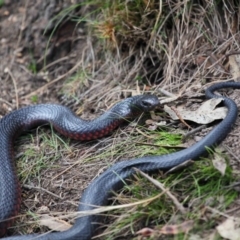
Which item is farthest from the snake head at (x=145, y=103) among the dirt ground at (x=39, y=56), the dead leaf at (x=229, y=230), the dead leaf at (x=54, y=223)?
the dead leaf at (x=229, y=230)

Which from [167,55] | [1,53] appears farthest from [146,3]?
[1,53]

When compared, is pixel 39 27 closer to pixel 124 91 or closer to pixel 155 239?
pixel 124 91

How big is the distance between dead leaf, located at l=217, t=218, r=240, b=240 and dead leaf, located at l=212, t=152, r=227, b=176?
426 millimetres

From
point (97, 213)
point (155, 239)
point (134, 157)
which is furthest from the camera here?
point (134, 157)

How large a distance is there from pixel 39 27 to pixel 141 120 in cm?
276

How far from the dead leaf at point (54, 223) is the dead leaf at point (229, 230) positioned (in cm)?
130

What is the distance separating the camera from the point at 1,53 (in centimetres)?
714

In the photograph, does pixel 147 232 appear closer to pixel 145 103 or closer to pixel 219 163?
pixel 219 163

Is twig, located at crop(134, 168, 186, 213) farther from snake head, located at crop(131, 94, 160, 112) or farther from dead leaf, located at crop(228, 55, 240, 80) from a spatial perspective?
dead leaf, located at crop(228, 55, 240, 80)

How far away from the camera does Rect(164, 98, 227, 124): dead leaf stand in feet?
14.9

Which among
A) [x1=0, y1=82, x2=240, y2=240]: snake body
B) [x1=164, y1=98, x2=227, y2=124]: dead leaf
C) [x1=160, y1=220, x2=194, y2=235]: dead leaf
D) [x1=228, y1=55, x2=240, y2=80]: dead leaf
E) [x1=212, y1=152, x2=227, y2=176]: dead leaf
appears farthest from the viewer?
[x1=228, y1=55, x2=240, y2=80]: dead leaf

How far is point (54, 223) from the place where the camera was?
403cm

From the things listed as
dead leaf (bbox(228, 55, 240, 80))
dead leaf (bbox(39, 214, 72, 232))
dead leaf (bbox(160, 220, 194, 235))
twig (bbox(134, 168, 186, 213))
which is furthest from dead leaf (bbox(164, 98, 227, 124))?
dead leaf (bbox(39, 214, 72, 232))

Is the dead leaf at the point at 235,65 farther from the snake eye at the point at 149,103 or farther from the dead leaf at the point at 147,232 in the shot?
the dead leaf at the point at 147,232
